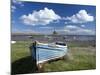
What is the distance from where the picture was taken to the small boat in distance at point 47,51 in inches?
105

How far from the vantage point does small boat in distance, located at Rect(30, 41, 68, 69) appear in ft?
8.77

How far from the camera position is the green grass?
2598mm

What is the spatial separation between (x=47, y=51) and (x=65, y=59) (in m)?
0.26

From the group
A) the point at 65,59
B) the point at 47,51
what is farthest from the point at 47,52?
the point at 65,59

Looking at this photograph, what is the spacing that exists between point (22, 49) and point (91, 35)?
3.08ft

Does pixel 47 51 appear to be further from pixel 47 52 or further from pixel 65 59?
pixel 65 59

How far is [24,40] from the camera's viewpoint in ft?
8.65

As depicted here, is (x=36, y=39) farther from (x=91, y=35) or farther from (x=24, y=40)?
(x=91, y=35)

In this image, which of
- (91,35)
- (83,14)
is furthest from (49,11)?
(91,35)

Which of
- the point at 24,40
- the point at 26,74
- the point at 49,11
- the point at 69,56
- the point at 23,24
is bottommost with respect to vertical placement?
the point at 26,74

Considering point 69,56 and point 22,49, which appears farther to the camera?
point 69,56

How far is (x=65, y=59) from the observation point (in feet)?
9.18

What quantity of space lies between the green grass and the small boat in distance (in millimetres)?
61

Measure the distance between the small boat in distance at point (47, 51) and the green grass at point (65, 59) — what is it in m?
0.06
